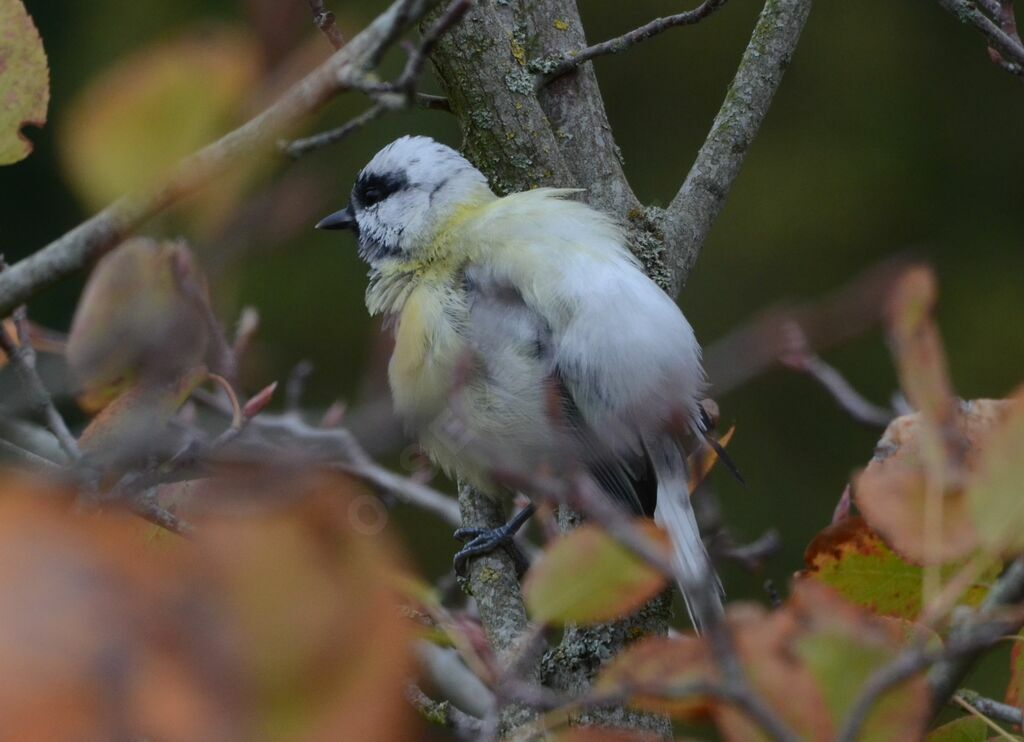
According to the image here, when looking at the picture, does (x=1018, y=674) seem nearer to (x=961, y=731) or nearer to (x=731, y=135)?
(x=961, y=731)

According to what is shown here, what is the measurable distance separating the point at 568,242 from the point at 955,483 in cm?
76

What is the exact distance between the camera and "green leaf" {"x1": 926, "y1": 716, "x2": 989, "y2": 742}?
0.65 metres

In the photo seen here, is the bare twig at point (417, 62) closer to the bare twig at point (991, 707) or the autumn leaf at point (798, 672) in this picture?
the autumn leaf at point (798, 672)

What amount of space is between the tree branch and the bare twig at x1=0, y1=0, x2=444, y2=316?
68 cm

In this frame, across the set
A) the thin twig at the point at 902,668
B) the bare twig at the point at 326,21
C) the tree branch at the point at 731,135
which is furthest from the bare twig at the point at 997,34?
the thin twig at the point at 902,668

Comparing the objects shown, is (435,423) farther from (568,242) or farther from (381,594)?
(381,594)

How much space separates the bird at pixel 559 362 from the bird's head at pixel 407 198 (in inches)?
5.0

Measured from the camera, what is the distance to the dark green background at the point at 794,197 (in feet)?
11.4

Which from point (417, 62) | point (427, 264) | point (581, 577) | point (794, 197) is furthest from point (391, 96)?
point (794, 197)

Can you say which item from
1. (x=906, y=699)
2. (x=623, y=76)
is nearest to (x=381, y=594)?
(x=906, y=699)

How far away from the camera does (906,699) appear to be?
1.37 ft

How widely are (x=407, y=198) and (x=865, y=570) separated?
0.88 metres

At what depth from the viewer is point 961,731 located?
2.17ft

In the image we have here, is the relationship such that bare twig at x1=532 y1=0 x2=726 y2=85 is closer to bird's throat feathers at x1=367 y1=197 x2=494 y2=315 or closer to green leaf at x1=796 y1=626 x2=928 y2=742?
bird's throat feathers at x1=367 y1=197 x2=494 y2=315
